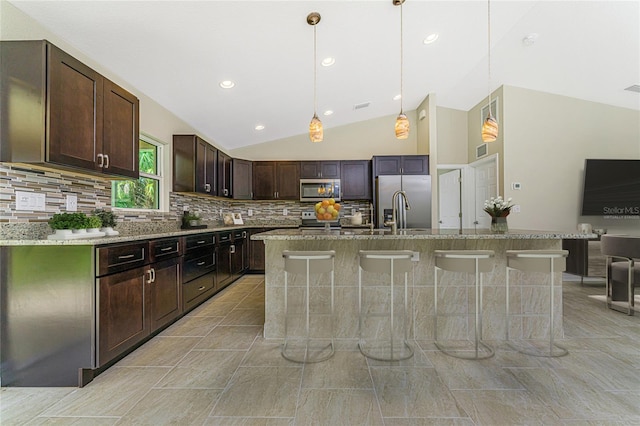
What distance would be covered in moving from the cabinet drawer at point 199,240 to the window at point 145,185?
785mm

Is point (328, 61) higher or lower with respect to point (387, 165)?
higher

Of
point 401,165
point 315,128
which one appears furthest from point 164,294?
point 401,165

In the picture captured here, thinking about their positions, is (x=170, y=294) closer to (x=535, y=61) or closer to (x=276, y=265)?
(x=276, y=265)

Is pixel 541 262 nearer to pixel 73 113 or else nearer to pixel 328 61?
pixel 328 61

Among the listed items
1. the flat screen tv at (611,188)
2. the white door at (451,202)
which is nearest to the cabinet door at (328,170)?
the white door at (451,202)

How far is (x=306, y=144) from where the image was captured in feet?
19.6

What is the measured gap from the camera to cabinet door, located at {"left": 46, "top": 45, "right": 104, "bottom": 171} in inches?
72.6

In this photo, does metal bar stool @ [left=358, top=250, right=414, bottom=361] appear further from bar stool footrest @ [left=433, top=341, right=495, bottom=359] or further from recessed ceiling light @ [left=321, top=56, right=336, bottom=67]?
recessed ceiling light @ [left=321, top=56, right=336, bottom=67]

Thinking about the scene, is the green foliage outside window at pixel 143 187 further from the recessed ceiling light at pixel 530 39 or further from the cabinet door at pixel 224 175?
the recessed ceiling light at pixel 530 39

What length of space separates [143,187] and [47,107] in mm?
1785

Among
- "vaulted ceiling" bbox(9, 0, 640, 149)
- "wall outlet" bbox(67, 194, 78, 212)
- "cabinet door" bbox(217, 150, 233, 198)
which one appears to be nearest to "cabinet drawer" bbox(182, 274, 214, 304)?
"wall outlet" bbox(67, 194, 78, 212)

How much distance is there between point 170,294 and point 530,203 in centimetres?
539

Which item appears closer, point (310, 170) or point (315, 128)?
point (315, 128)

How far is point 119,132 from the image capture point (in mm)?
2469
